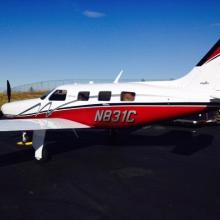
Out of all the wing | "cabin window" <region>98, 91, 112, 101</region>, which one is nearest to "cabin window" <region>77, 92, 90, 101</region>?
"cabin window" <region>98, 91, 112, 101</region>

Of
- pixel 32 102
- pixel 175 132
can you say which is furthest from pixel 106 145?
pixel 175 132

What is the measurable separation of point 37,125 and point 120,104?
3408 mm

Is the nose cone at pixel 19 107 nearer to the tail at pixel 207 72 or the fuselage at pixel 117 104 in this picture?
the fuselage at pixel 117 104

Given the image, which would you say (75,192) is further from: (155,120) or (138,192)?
(155,120)

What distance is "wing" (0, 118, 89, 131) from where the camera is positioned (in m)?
10.4

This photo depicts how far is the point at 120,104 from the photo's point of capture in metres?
12.0

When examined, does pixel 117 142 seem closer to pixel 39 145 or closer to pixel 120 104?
pixel 120 104

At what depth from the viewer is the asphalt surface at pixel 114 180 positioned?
22.2 ft

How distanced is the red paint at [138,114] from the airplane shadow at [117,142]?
167cm

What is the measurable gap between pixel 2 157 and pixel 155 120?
635 centimetres

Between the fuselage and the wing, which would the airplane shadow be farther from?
the fuselage

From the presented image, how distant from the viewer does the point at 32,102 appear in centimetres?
1333

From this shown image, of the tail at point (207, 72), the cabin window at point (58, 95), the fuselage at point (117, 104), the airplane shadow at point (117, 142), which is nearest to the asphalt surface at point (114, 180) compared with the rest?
the airplane shadow at point (117, 142)

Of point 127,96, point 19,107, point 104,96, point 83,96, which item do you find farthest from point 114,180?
point 19,107
